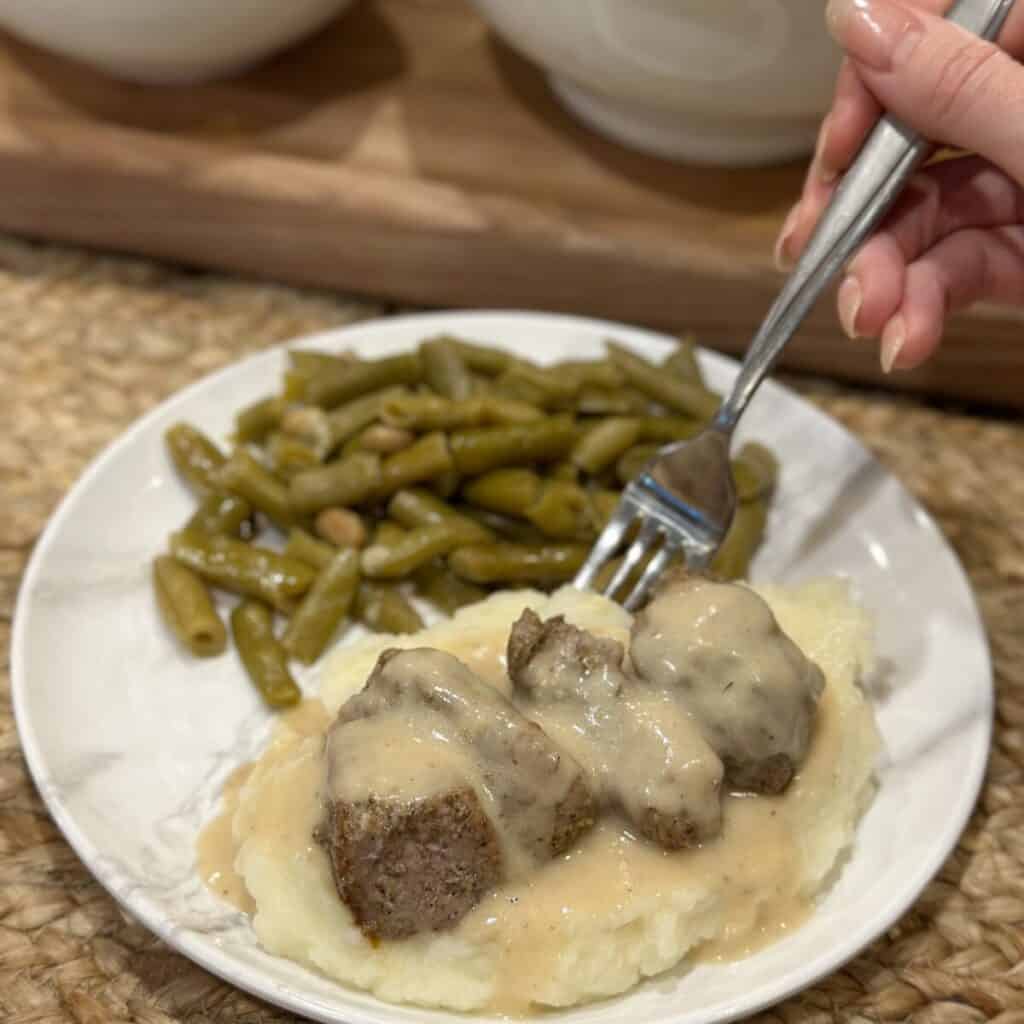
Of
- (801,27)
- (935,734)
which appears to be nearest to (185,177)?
(801,27)

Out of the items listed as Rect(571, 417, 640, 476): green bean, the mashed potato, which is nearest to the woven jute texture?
the mashed potato

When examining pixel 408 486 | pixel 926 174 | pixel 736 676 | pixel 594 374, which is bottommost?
pixel 408 486

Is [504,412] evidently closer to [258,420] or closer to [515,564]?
[515,564]

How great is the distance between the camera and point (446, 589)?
102 inches

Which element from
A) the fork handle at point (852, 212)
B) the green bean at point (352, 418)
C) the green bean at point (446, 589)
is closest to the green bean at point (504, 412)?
the green bean at point (352, 418)

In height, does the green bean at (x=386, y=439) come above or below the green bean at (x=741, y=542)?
below

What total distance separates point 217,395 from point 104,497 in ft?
1.22

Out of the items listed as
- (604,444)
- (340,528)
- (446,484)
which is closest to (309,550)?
(340,528)

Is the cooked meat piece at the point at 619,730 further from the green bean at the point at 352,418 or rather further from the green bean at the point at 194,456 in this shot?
the green bean at the point at 194,456

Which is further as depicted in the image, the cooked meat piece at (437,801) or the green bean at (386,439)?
the green bean at (386,439)

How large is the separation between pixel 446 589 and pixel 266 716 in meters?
0.43

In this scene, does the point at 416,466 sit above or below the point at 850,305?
below

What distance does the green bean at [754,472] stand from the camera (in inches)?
106

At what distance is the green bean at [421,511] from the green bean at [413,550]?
39mm
